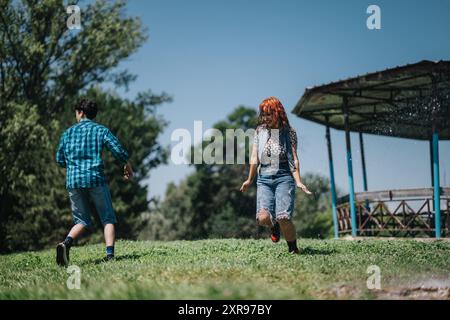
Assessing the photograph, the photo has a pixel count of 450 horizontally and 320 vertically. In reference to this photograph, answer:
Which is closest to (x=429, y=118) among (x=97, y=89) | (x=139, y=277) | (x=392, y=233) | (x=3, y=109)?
(x=392, y=233)

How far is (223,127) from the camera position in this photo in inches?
2178

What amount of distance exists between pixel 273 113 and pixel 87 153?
8.95 ft

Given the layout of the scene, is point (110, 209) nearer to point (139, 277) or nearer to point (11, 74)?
point (139, 277)

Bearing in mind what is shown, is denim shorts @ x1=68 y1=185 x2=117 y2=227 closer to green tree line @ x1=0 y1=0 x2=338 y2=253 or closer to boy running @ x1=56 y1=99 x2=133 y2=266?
boy running @ x1=56 y1=99 x2=133 y2=266

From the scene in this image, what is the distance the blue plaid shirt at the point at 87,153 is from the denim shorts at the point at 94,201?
10 centimetres

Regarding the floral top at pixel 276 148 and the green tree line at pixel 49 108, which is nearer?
the floral top at pixel 276 148

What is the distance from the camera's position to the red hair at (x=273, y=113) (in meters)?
6.80

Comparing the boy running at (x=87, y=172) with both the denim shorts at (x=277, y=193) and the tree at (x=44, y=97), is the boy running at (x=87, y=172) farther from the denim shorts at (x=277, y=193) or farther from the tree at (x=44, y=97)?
the tree at (x=44, y=97)

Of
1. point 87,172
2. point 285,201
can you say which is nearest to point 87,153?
point 87,172

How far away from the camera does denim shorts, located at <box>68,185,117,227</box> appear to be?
6875mm

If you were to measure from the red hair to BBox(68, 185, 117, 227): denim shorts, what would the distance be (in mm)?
2514

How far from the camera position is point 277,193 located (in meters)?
6.65

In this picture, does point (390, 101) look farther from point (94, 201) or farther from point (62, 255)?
point (62, 255)

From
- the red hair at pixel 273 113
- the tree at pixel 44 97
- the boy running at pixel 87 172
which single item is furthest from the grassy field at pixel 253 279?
the tree at pixel 44 97
